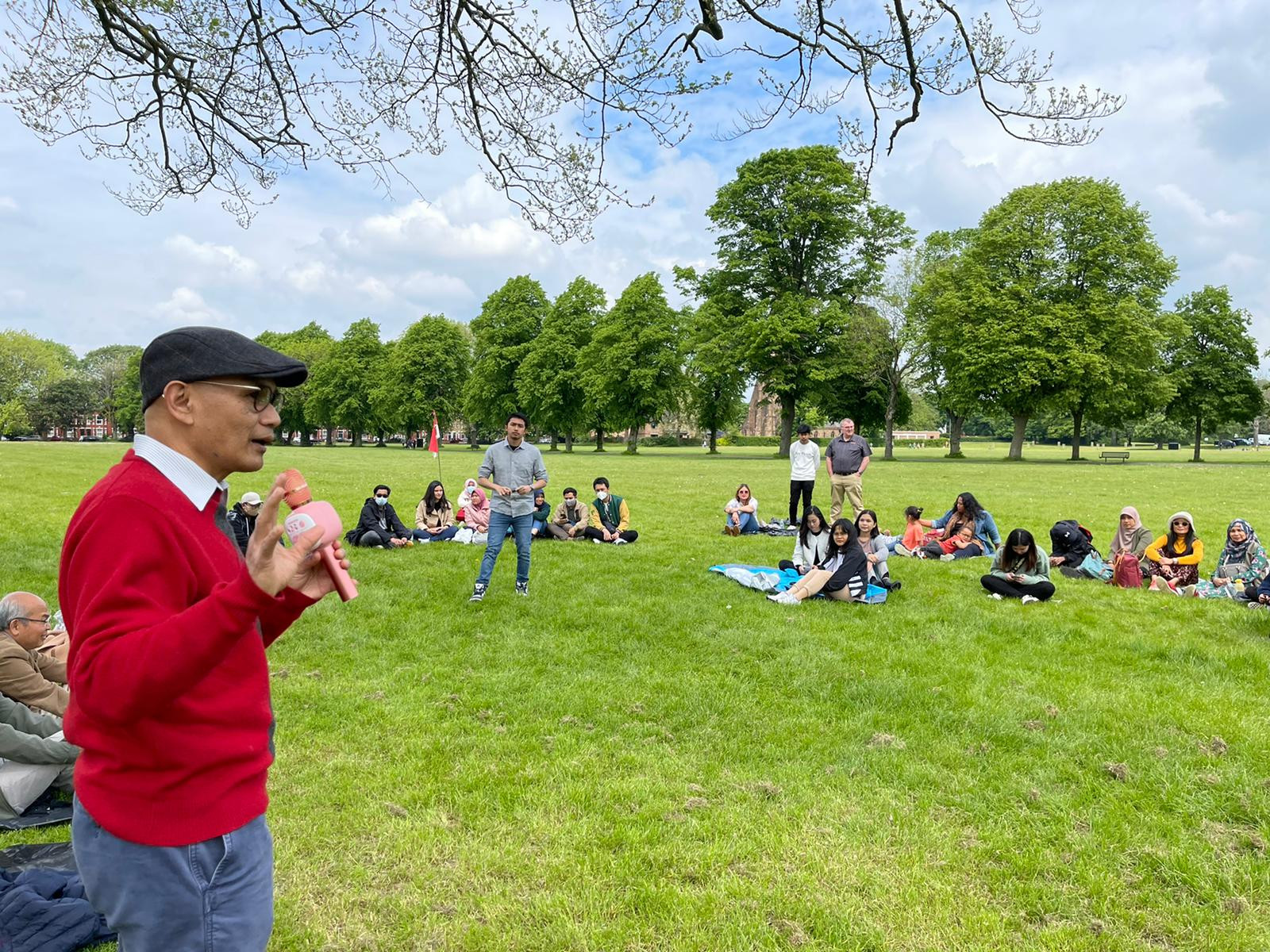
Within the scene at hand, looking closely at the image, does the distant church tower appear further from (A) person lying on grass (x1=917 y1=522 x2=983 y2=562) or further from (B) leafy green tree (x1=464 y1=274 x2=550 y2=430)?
(A) person lying on grass (x1=917 y1=522 x2=983 y2=562)

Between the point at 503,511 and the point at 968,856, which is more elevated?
the point at 503,511

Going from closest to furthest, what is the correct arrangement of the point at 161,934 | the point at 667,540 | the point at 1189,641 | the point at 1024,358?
the point at 161,934
the point at 1189,641
the point at 667,540
the point at 1024,358

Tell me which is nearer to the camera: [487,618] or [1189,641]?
[1189,641]

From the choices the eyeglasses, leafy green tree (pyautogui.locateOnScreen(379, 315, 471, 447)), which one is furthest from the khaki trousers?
leafy green tree (pyautogui.locateOnScreen(379, 315, 471, 447))

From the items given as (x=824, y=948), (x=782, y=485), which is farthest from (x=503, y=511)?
(x=782, y=485)

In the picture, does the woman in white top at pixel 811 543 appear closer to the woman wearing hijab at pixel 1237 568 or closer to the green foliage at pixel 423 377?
the woman wearing hijab at pixel 1237 568

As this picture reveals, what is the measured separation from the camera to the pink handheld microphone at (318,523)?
1604mm

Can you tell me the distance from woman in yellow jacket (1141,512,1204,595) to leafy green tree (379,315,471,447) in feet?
193

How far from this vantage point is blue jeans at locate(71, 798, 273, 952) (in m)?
1.69

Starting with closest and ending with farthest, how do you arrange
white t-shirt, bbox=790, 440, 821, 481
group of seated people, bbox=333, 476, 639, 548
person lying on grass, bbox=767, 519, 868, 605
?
person lying on grass, bbox=767, 519, 868, 605
group of seated people, bbox=333, 476, 639, 548
white t-shirt, bbox=790, 440, 821, 481

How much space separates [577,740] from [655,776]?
756mm

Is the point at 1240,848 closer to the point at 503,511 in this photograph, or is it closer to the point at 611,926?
the point at 611,926

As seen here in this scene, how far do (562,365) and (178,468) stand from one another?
56467 millimetres

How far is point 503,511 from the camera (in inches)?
366
